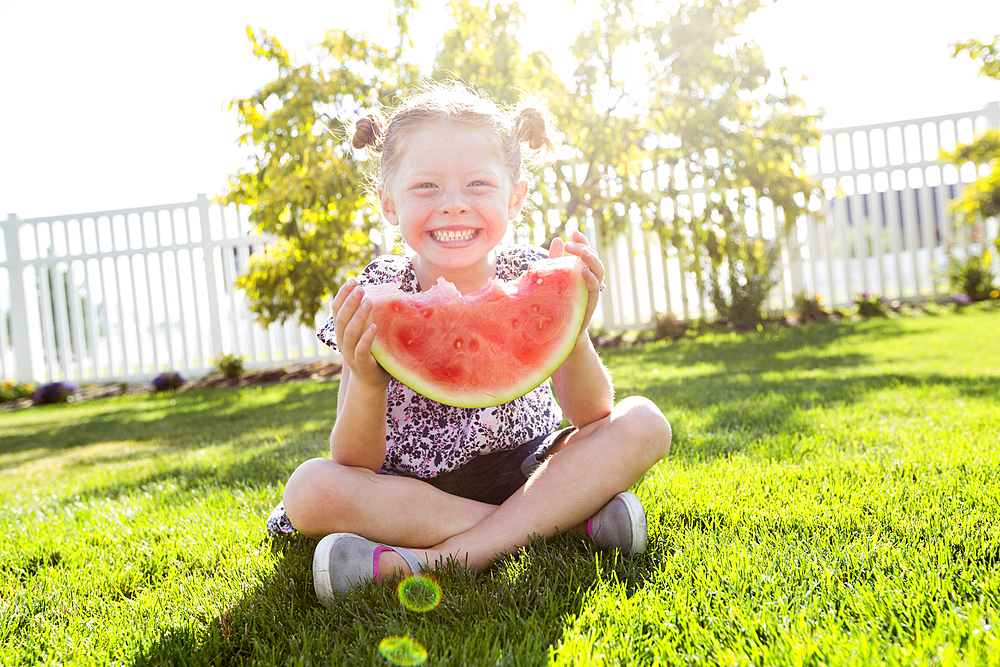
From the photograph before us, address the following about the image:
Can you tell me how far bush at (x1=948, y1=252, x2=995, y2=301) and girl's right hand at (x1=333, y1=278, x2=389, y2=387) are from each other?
946 centimetres

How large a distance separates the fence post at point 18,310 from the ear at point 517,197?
436 inches

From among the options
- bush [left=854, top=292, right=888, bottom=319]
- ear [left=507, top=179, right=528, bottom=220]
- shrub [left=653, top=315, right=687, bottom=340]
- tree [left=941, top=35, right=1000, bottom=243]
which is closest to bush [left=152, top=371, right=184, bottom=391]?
shrub [left=653, top=315, right=687, bottom=340]

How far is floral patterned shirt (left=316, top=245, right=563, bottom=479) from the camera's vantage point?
6.78 ft

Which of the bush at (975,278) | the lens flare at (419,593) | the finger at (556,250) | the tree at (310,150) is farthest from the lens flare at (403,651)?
the bush at (975,278)

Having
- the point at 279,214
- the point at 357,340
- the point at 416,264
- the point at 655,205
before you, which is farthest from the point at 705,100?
the point at 357,340

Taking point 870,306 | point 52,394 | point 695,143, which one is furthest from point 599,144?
point 52,394

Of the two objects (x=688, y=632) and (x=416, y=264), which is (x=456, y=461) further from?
(x=688, y=632)

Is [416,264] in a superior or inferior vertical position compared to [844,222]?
inferior

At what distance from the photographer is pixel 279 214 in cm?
712

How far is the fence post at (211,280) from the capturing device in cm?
982

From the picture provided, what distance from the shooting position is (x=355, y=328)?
166cm

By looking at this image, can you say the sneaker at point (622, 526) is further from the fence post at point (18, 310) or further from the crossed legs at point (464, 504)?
the fence post at point (18, 310)

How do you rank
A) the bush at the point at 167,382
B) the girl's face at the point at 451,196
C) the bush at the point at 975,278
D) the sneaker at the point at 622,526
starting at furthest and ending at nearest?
the bush at the point at 167,382 < the bush at the point at 975,278 < the girl's face at the point at 451,196 < the sneaker at the point at 622,526

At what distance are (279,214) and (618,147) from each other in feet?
12.5
